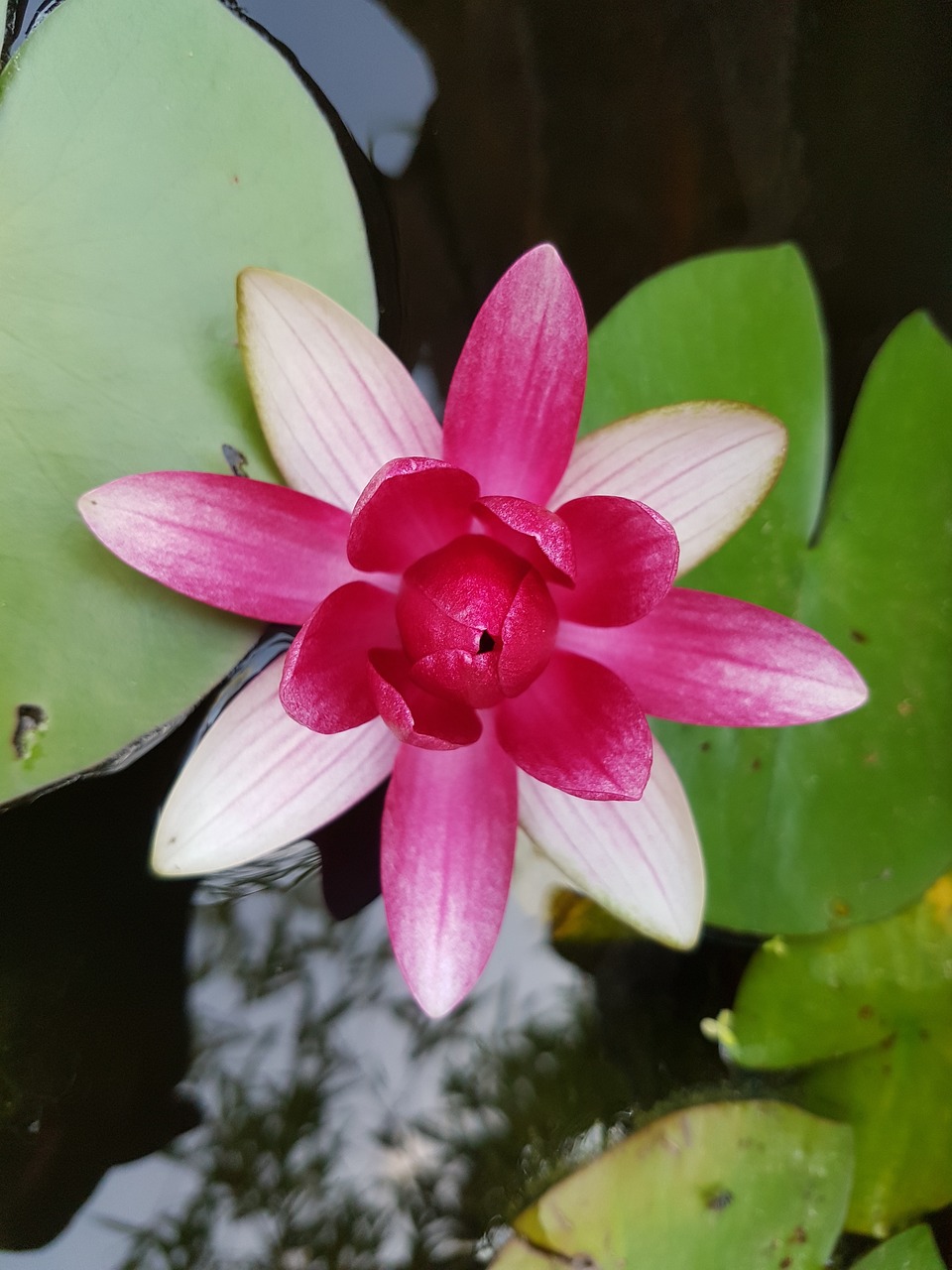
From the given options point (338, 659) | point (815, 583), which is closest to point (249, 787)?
point (338, 659)

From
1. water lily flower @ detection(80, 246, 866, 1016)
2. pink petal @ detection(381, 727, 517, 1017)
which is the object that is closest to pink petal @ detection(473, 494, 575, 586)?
water lily flower @ detection(80, 246, 866, 1016)

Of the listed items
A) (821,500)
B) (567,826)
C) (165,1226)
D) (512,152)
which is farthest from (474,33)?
(165,1226)

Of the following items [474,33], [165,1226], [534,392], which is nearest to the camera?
[534,392]

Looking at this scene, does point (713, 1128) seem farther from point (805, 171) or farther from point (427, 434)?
point (805, 171)

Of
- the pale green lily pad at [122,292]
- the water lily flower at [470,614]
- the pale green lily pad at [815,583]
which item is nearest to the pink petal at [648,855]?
the water lily flower at [470,614]

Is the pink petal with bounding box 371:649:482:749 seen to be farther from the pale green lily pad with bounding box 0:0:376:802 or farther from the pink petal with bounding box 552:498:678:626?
the pale green lily pad with bounding box 0:0:376:802

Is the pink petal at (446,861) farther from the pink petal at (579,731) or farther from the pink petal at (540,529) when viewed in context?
the pink petal at (540,529)
